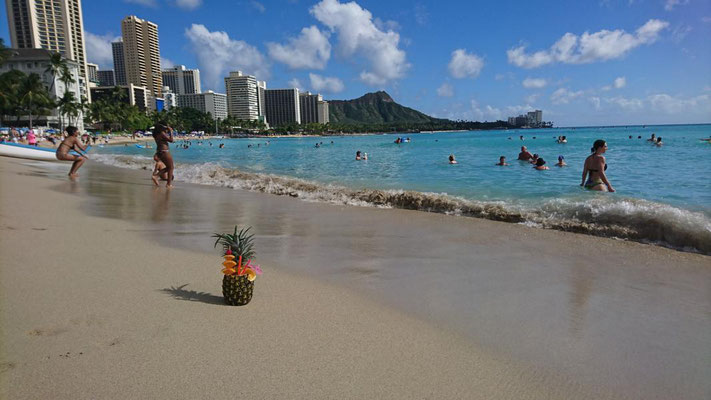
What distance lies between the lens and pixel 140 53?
627 feet

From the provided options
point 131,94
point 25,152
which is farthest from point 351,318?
point 131,94

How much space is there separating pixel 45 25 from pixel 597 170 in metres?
157

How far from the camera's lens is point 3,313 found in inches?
118

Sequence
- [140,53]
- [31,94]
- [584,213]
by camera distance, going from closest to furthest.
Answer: [584,213], [31,94], [140,53]

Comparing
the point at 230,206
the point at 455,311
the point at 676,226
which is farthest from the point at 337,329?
the point at 230,206

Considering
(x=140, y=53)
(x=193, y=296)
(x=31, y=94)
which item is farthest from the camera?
(x=140, y=53)

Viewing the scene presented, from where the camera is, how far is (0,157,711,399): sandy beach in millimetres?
2387

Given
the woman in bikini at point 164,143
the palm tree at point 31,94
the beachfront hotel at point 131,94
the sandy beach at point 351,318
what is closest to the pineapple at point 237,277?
the sandy beach at point 351,318

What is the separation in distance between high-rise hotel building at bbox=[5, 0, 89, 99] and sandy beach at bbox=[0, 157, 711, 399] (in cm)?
13667

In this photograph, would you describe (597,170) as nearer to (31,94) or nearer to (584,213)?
(584,213)

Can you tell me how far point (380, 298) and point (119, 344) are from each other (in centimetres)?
212

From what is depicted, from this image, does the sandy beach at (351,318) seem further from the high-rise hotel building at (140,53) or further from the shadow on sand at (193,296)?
the high-rise hotel building at (140,53)

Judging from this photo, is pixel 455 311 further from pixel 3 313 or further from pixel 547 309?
pixel 3 313

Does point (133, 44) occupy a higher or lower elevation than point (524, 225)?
higher
